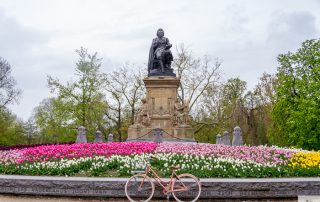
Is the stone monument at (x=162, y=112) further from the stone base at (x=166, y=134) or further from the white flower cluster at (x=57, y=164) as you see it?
the white flower cluster at (x=57, y=164)

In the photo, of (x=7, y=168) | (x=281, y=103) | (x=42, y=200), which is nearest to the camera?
(x=42, y=200)

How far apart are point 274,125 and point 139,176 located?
96.3 feet

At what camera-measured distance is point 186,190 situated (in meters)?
10.2

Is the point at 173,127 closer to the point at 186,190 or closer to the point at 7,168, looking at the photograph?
the point at 7,168

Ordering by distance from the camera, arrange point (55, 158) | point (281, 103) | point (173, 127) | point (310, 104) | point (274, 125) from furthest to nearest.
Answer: point (274, 125)
point (281, 103)
point (310, 104)
point (173, 127)
point (55, 158)

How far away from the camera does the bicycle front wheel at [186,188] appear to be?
1016 cm

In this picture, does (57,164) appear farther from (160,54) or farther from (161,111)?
(160,54)

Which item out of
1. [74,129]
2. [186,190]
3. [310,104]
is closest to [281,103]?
[310,104]

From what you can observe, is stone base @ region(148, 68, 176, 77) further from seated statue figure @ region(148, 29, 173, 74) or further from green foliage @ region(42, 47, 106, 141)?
green foliage @ region(42, 47, 106, 141)

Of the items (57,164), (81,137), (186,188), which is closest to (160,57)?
(81,137)

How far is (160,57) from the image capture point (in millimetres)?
26688

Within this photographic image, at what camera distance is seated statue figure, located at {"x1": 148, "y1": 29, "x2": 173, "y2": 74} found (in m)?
26.8

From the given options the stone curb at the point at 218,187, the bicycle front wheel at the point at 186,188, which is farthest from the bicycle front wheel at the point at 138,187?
the bicycle front wheel at the point at 186,188

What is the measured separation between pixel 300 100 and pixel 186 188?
2530cm
